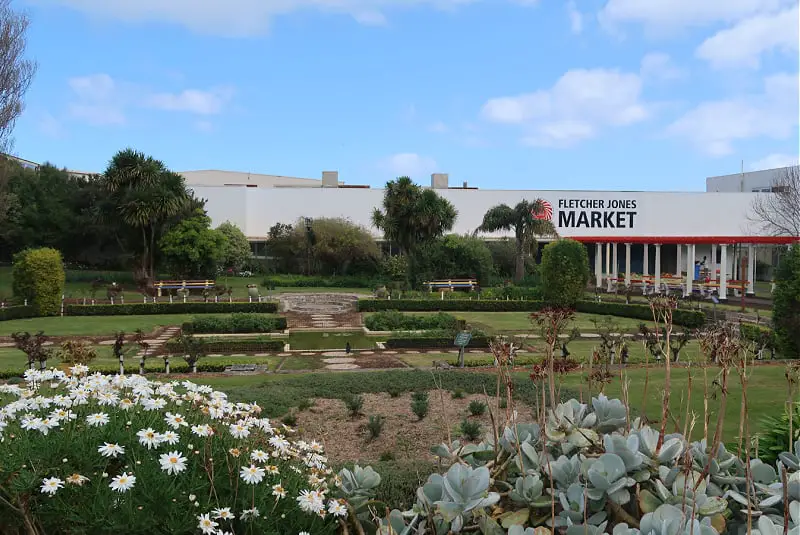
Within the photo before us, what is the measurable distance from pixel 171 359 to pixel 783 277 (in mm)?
14043

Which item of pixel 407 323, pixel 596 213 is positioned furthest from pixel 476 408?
pixel 596 213

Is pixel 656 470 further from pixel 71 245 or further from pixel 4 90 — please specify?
pixel 71 245

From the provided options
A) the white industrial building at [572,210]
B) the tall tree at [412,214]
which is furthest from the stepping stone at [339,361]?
the white industrial building at [572,210]

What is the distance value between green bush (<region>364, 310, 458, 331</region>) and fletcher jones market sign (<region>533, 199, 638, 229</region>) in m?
23.9

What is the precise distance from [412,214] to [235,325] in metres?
13.3

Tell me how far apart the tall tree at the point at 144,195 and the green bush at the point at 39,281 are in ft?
21.5

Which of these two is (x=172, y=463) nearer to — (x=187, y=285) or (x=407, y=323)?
(x=407, y=323)

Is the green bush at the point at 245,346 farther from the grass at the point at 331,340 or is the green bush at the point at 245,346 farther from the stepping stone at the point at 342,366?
the stepping stone at the point at 342,366

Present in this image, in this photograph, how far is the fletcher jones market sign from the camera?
43219mm

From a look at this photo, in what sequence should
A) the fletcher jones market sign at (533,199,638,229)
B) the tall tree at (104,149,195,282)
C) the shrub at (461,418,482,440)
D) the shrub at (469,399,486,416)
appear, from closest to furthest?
the shrub at (461,418,482,440)
the shrub at (469,399,486,416)
the tall tree at (104,149,195,282)
the fletcher jones market sign at (533,199,638,229)

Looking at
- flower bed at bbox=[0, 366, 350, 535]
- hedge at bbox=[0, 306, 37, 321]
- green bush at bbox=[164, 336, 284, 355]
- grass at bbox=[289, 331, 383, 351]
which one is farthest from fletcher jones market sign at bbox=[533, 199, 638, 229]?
flower bed at bbox=[0, 366, 350, 535]

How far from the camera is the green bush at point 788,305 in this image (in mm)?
15062

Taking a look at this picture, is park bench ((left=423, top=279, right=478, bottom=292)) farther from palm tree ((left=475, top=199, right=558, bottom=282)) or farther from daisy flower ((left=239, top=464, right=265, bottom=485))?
daisy flower ((left=239, top=464, right=265, bottom=485))

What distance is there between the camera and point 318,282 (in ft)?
114
